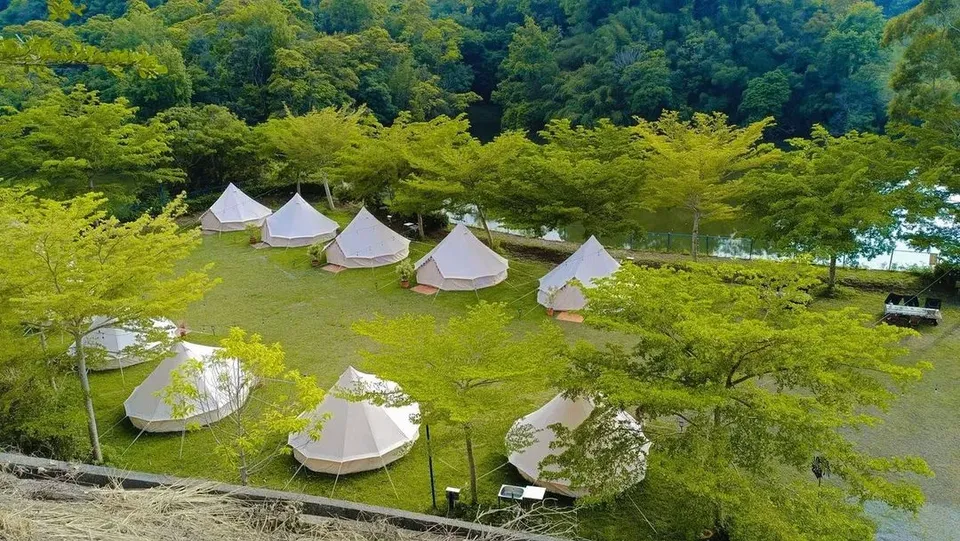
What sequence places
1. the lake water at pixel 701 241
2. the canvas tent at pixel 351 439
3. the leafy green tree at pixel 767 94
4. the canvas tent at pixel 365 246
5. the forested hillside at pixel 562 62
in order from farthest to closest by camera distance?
the leafy green tree at pixel 767 94, the forested hillside at pixel 562 62, the canvas tent at pixel 365 246, the lake water at pixel 701 241, the canvas tent at pixel 351 439

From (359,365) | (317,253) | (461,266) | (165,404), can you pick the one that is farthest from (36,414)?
(317,253)

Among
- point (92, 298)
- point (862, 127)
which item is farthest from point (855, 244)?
point (862, 127)

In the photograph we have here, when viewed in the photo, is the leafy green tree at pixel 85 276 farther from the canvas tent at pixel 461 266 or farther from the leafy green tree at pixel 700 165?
the leafy green tree at pixel 700 165

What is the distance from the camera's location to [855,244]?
51.2 feet

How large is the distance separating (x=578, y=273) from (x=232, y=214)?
14.3 metres

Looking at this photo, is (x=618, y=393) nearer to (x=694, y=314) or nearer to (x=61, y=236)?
(x=694, y=314)

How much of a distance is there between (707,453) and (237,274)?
16158 mm

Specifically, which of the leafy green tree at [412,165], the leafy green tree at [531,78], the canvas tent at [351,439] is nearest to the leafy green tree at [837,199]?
the leafy green tree at [412,165]

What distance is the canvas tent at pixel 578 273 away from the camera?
16328mm

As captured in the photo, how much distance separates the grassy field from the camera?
10383mm

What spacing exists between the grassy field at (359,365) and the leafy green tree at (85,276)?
201 cm

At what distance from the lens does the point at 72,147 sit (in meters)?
21.7

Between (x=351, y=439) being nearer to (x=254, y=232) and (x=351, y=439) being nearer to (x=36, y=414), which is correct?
(x=36, y=414)

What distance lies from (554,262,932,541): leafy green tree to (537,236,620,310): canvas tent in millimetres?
7215
